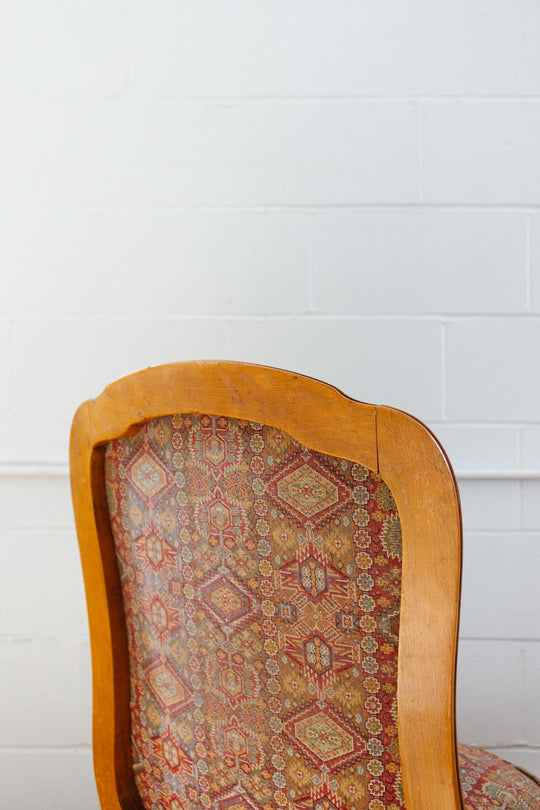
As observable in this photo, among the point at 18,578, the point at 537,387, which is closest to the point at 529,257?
the point at 537,387

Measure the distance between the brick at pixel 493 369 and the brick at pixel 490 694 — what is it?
0.48m

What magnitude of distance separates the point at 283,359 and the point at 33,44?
2.64 ft

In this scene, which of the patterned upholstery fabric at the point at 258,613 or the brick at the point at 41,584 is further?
the brick at the point at 41,584

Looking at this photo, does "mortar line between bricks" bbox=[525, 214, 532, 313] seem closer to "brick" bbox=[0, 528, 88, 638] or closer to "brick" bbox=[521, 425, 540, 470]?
"brick" bbox=[521, 425, 540, 470]

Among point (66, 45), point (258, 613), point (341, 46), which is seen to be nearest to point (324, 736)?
point (258, 613)

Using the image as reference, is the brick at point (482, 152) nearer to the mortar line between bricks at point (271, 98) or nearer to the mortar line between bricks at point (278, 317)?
the mortar line between bricks at point (271, 98)

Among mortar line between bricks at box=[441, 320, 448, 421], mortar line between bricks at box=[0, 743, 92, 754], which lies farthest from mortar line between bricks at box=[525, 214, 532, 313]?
mortar line between bricks at box=[0, 743, 92, 754]

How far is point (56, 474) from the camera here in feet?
4.16

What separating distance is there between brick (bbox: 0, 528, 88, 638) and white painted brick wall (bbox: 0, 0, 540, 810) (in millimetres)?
118

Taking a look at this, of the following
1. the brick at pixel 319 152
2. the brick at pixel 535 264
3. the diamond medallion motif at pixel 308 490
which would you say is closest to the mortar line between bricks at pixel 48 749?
the diamond medallion motif at pixel 308 490

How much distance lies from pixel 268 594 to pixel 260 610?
0.06 ft

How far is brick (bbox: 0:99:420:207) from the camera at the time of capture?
121 cm

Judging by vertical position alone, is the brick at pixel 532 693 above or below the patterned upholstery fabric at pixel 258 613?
below

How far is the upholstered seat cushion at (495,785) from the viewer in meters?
0.71
